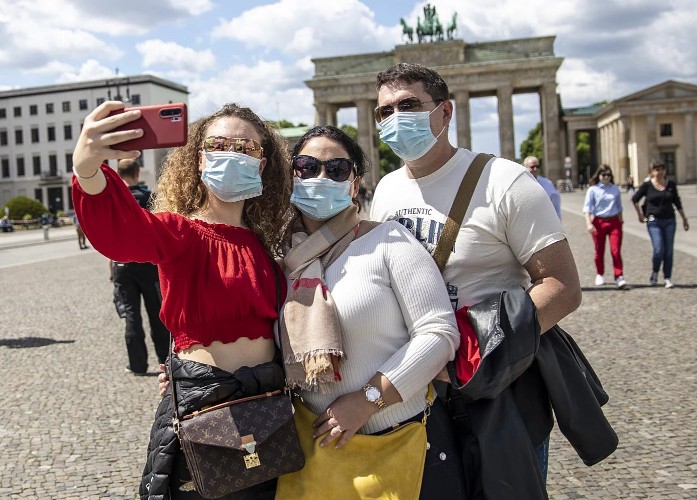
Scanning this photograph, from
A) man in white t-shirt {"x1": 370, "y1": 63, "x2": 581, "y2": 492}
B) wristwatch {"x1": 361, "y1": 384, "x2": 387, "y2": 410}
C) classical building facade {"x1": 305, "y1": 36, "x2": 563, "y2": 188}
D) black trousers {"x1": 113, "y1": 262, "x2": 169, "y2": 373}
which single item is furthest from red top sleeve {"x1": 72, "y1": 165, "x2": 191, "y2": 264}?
classical building facade {"x1": 305, "y1": 36, "x2": 563, "y2": 188}

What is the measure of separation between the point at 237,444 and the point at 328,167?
37.9 inches

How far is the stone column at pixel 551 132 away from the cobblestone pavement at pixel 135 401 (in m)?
61.9

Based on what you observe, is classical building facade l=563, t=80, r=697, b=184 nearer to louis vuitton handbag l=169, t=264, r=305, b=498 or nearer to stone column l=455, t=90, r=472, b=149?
stone column l=455, t=90, r=472, b=149

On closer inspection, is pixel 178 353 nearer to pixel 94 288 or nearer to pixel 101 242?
pixel 101 242

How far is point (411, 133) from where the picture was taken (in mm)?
2850

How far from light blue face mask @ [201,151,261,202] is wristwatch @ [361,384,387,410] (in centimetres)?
77

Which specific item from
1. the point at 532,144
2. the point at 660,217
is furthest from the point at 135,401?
the point at 532,144

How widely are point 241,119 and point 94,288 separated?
13.9 meters

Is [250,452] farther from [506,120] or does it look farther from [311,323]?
[506,120]

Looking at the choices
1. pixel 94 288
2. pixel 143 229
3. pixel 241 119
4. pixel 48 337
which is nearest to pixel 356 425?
pixel 143 229

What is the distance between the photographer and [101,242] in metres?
2.27

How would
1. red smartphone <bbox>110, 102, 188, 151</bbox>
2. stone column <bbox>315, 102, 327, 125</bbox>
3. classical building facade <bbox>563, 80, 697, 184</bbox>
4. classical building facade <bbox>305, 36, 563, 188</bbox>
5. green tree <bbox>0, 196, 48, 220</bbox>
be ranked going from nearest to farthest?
red smartphone <bbox>110, 102, 188, 151</bbox> → green tree <bbox>0, 196, 48, 220</bbox> → classical building facade <bbox>305, 36, 563, 188</bbox> → stone column <bbox>315, 102, 327, 125</bbox> → classical building facade <bbox>563, 80, 697, 184</bbox>

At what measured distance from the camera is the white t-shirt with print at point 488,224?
2621 millimetres

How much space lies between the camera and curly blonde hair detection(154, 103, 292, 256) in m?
2.73
